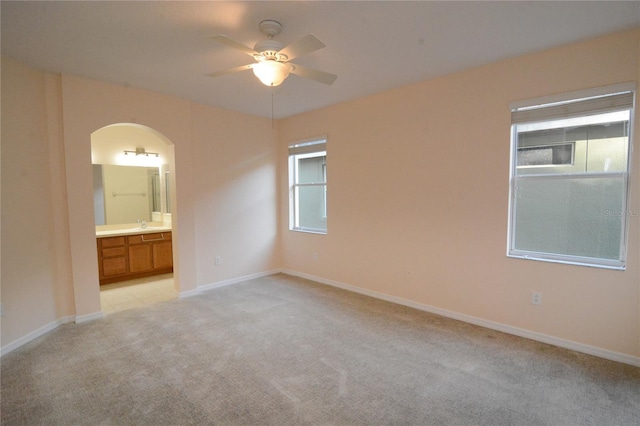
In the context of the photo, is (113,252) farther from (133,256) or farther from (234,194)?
(234,194)

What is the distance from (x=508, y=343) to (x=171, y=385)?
2878mm

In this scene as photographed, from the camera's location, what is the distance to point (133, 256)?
5.11 meters

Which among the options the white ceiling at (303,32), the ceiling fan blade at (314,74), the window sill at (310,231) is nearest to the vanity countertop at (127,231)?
the window sill at (310,231)

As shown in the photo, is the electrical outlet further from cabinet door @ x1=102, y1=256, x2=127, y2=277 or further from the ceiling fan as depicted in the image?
cabinet door @ x1=102, y1=256, x2=127, y2=277

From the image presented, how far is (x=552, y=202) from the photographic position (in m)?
2.91

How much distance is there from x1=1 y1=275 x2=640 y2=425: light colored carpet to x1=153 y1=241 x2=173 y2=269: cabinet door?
1894 mm

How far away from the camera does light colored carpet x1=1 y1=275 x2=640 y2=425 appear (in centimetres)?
200

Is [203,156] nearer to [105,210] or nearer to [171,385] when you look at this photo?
[105,210]

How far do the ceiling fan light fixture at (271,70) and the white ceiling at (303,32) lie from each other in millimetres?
307

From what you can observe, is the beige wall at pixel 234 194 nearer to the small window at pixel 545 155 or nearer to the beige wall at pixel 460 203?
the beige wall at pixel 460 203

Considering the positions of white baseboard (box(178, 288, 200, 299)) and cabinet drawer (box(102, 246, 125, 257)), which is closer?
white baseboard (box(178, 288, 200, 299))

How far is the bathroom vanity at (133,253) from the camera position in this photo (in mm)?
4848

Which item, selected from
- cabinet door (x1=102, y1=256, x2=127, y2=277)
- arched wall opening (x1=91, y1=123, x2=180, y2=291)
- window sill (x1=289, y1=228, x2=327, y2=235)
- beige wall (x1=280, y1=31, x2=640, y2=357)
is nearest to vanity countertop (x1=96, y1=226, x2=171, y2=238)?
arched wall opening (x1=91, y1=123, x2=180, y2=291)

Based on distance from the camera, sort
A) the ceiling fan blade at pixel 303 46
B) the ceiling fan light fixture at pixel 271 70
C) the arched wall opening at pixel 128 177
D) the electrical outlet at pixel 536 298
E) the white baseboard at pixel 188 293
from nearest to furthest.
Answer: the ceiling fan blade at pixel 303 46 < the ceiling fan light fixture at pixel 271 70 < the electrical outlet at pixel 536 298 < the white baseboard at pixel 188 293 < the arched wall opening at pixel 128 177
